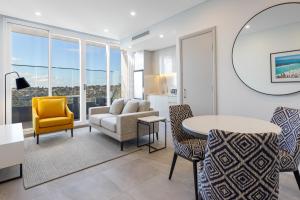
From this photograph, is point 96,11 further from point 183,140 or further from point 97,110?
point 183,140

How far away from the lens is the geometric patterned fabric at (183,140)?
189 cm

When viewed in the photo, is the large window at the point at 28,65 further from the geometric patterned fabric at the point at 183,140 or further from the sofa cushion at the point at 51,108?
the geometric patterned fabric at the point at 183,140

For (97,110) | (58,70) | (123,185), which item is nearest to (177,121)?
(123,185)

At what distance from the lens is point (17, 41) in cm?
441

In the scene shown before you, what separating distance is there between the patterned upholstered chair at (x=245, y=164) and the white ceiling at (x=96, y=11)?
3193mm

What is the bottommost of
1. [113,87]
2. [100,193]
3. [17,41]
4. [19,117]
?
[100,193]

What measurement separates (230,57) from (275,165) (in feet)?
7.87

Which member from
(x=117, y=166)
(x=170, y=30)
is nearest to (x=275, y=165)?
(x=117, y=166)

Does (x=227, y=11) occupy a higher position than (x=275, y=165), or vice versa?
(x=227, y=11)

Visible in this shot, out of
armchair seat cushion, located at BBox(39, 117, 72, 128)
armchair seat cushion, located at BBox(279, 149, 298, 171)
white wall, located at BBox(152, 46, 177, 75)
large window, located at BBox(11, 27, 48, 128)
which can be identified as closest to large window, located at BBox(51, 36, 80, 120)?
large window, located at BBox(11, 27, 48, 128)

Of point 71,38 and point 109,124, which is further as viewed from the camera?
point 71,38

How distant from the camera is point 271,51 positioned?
2.50 m

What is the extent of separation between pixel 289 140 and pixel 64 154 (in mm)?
3191

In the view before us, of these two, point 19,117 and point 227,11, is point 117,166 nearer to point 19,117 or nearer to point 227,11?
point 227,11
